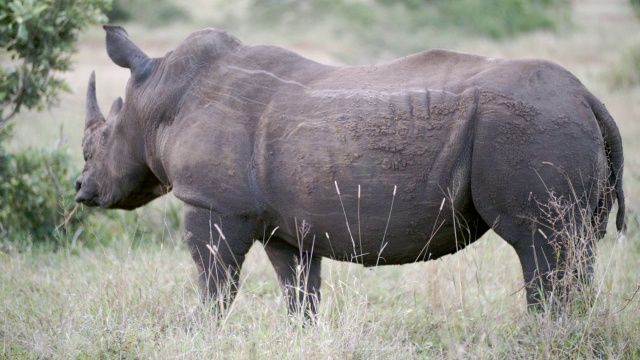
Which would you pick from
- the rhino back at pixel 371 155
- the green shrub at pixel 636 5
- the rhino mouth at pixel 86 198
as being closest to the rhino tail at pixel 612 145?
the rhino back at pixel 371 155

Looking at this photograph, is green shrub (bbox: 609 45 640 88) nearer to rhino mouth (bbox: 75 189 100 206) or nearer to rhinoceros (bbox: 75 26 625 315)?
rhinoceros (bbox: 75 26 625 315)

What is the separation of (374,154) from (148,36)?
21.1 metres

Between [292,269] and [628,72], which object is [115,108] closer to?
[292,269]

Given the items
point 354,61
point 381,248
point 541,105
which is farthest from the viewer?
point 354,61

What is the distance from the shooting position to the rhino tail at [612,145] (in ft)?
14.8

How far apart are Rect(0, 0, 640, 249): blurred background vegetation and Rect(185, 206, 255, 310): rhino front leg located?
0.53 meters

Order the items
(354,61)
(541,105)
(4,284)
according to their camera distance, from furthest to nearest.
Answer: (354,61) → (4,284) → (541,105)

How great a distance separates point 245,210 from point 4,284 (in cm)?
211

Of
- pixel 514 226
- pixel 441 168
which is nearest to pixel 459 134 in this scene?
pixel 441 168

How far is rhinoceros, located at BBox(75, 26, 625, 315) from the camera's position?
4395 millimetres

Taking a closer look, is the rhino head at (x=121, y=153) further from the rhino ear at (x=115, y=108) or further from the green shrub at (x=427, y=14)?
the green shrub at (x=427, y=14)

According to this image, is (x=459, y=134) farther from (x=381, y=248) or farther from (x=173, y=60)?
(x=173, y=60)

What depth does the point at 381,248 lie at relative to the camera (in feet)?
15.4

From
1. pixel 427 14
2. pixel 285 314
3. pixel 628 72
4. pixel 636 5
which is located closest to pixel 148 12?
pixel 427 14
